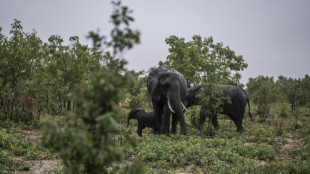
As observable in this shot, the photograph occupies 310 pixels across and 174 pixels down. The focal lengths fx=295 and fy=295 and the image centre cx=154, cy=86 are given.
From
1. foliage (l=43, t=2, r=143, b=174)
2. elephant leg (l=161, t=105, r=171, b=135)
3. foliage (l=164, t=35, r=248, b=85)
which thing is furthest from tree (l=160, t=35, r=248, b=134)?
foliage (l=43, t=2, r=143, b=174)

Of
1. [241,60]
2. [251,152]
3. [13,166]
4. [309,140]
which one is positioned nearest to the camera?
[13,166]

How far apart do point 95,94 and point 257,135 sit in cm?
1108

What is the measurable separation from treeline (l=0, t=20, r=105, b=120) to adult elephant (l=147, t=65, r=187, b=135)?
10.7 ft

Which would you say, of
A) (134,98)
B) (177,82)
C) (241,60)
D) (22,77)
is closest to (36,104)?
(22,77)

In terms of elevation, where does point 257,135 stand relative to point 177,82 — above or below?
below

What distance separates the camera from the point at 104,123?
2.90 meters

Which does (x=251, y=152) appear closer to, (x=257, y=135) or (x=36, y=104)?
(x=257, y=135)

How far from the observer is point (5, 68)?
1387cm

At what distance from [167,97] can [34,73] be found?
6.45 m

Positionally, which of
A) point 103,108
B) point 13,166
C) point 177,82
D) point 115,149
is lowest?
point 13,166

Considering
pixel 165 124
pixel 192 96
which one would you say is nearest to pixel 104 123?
pixel 165 124

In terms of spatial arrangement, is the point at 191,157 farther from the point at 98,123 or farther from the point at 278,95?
the point at 278,95

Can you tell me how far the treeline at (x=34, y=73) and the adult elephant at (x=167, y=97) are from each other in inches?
128

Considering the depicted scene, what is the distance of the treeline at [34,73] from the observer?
1273cm
